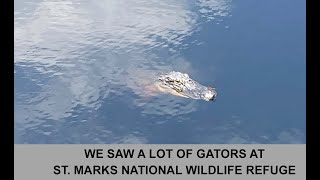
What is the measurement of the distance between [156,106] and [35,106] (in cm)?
456

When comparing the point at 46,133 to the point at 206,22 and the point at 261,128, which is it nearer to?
the point at 261,128

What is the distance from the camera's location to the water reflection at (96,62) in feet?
56.2

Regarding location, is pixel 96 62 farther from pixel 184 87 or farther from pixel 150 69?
Result: pixel 184 87

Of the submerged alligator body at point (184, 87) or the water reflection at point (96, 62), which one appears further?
the submerged alligator body at point (184, 87)

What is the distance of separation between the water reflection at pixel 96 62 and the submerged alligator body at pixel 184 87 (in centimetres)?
35

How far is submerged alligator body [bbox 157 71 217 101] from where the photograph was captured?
1828 cm

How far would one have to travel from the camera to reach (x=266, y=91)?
1869 centimetres

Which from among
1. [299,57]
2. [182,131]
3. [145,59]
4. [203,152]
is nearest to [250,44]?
[299,57]

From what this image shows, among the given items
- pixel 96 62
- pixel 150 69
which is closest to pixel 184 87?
pixel 150 69

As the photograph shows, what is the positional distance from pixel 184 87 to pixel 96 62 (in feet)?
13.4

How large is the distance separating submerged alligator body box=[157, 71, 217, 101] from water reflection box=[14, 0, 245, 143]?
0.35 metres

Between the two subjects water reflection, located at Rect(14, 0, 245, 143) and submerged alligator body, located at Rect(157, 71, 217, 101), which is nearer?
water reflection, located at Rect(14, 0, 245, 143)

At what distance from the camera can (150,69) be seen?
19516 millimetres

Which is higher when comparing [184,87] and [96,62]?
[96,62]
